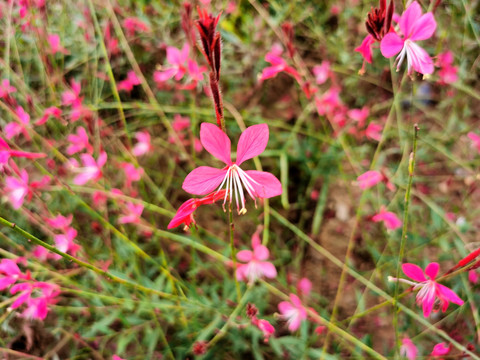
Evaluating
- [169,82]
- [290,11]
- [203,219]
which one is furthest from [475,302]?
[169,82]

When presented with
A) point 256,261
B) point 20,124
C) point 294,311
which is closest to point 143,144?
point 20,124

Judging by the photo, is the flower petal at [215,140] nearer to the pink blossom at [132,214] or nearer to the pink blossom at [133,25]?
the pink blossom at [132,214]

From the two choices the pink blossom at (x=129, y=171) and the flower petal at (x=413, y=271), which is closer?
the flower petal at (x=413, y=271)

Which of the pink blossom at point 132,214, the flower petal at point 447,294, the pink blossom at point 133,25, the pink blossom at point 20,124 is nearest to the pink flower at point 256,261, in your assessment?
the pink blossom at point 132,214

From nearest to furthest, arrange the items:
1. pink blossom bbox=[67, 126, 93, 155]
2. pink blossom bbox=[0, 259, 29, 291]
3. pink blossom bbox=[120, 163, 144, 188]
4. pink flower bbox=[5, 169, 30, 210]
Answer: pink blossom bbox=[0, 259, 29, 291], pink flower bbox=[5, 169, 30, 210], pink blossom bbox=[67, 126, 93, 155], pink blossom bbox=[120, 163, 144, 188]

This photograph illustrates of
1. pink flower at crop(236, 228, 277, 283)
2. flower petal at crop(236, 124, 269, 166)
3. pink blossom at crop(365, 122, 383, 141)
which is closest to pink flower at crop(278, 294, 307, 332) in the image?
pink flower at crop(236, 228, 277, 283)

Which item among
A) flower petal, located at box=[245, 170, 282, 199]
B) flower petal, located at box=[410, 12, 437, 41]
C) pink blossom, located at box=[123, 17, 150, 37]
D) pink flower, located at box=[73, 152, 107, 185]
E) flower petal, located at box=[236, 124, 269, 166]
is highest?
flower petal, located at box=[410, 12, 437, 41]

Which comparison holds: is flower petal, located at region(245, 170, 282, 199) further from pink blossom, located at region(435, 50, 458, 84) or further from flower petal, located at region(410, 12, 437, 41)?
pink blossom, located at region(435, 50, 458, 84)
